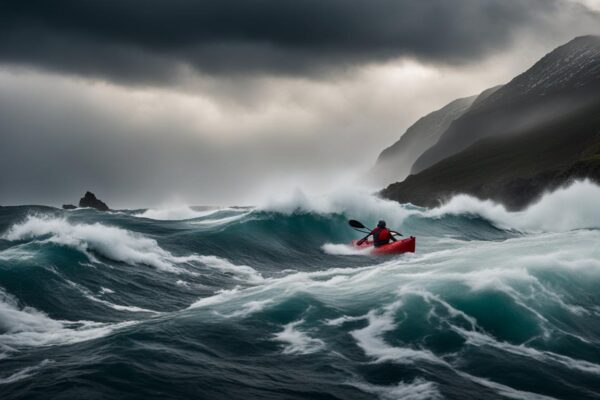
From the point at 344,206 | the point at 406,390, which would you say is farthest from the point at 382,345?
the point at 344,206

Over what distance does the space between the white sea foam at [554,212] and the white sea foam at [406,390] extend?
5329 centimetres

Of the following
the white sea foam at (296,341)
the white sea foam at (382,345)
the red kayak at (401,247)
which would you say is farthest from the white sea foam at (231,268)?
the white sea foam at (296,341)

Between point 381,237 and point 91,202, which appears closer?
point 381,237

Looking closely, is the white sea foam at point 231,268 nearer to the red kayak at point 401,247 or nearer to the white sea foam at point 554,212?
the red kayak at point 401,247

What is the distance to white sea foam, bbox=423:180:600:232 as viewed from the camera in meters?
63.7

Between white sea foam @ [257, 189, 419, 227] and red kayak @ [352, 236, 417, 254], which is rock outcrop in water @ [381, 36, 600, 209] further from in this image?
red kayak @ [352, 236, 417, 254]

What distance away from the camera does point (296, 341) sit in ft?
47.5

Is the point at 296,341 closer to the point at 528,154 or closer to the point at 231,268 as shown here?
the point at 231,268

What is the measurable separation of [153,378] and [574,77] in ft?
721

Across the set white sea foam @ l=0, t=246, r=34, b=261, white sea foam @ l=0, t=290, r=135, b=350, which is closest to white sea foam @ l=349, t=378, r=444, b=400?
white sea foam @ l=0, t=290, r=135, b=350

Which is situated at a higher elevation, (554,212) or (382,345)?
(554,212)

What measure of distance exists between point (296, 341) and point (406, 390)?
13.5 ft

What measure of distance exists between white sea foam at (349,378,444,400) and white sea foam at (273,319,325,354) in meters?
2.53

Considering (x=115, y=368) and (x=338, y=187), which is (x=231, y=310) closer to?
(x=115, y=368)
